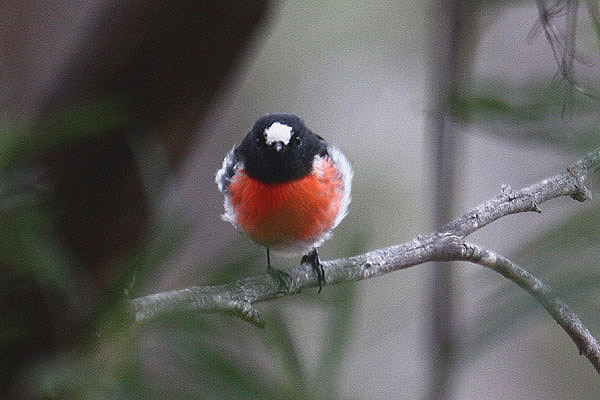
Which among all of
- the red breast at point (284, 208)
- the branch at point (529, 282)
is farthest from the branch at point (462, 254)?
the red breast at point (284, 208)

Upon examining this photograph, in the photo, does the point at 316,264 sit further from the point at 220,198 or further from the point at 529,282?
the point at 220,198

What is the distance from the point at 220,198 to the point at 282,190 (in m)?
1.49

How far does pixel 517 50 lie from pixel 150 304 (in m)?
2.90

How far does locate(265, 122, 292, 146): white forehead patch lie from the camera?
179 centimetres

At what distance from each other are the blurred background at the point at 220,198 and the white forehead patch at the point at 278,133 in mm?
246

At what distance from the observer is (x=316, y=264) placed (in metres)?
1.74

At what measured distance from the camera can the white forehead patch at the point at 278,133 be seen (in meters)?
1.79

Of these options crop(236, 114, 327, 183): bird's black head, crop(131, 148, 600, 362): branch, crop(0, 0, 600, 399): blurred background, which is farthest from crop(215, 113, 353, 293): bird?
crop(131, 148, 600, 362): branch


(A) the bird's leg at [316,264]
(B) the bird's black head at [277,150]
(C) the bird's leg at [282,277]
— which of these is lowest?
(A) the bird's leg at [316,264]

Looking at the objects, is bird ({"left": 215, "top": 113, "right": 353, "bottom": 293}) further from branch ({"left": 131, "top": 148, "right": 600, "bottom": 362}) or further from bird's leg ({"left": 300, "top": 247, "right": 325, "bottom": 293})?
branch ({"left": 131, "top": 148, "right": 600, "bottom": 362})

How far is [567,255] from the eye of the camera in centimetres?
101

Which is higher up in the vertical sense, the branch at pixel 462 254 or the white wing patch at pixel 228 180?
the branch at pixel 462 254

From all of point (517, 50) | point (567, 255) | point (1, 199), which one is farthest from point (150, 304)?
point (517, 50)

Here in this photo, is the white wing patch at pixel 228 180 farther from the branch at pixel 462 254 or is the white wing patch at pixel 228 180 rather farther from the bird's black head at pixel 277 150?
the branch at pixel 462 254
